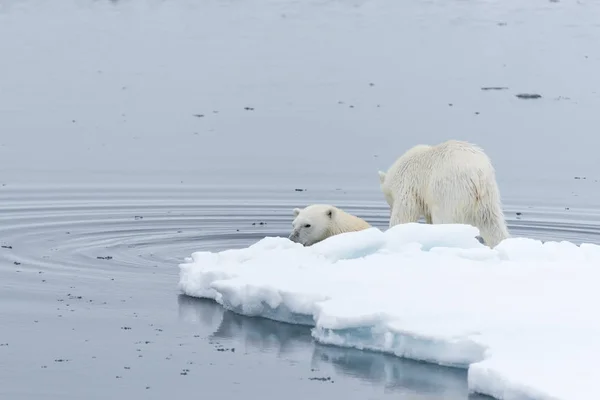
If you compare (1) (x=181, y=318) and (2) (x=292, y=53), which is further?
(2) (x=292, y=53)

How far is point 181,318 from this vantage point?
8.48 metres

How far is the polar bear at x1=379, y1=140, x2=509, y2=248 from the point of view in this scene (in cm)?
976

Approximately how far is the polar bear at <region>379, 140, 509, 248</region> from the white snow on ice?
705mm

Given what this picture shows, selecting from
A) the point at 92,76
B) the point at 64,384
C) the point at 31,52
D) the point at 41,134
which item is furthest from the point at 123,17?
the point at 64,384

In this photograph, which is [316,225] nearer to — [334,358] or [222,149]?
[334,358]

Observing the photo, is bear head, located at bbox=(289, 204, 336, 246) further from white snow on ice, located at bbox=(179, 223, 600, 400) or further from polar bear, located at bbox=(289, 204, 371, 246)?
white snow on ice, located at bbox=(179, 223, 600, 400)

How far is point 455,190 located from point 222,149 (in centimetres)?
778

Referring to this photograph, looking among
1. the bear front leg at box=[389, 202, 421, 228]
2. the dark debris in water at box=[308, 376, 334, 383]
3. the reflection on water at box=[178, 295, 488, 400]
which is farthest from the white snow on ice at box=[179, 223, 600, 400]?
the bear front leg at box=[389, 202, 421, 228]

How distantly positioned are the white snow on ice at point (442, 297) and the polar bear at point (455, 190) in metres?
0.70

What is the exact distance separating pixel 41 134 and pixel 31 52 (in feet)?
32.0

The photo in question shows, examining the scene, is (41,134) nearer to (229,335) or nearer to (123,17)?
(229,335)

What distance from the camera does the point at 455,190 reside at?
979 cm

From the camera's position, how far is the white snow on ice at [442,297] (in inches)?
265

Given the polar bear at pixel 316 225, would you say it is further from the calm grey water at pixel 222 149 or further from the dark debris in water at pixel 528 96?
the dark debris in water at pixel 528 96
